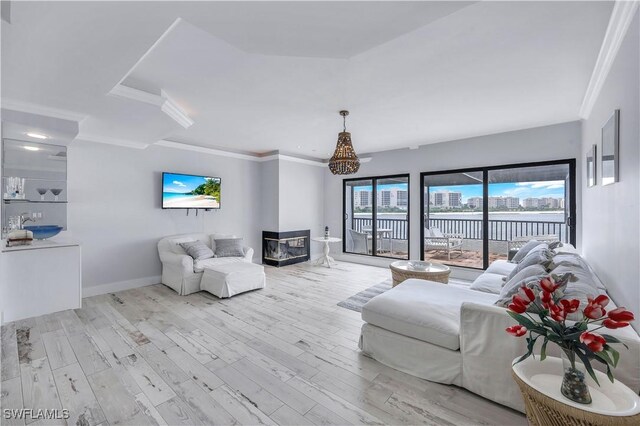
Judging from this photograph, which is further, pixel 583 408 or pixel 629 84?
pixel 629 84

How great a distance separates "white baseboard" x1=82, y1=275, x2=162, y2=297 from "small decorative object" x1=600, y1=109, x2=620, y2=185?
5.81 meters

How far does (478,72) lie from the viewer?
8.34ft

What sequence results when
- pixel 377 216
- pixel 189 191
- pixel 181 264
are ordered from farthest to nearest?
1. pixel 377 216
2. pixel 189 191
3. pixel 181 264

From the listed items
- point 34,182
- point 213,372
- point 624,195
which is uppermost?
point 34,182

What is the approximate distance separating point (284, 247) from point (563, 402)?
17.6 ft

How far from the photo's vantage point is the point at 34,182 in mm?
3486

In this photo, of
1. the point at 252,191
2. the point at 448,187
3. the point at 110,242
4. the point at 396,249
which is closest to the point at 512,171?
the point at 448,187

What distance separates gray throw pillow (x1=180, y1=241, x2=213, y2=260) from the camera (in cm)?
438

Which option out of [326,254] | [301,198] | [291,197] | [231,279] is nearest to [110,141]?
[231,279]

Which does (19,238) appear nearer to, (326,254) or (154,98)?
(154,98)

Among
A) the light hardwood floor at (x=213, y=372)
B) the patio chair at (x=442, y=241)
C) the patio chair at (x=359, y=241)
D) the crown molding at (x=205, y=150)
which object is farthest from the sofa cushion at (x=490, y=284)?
the crown molding at (x=205, y=150)

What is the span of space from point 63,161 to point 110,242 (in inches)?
51.0

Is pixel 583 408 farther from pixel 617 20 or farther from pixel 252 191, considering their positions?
pixel 252 191

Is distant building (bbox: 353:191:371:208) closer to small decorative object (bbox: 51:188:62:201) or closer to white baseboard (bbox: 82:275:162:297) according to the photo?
white baseboard (bbox: 82:275:162:297)
